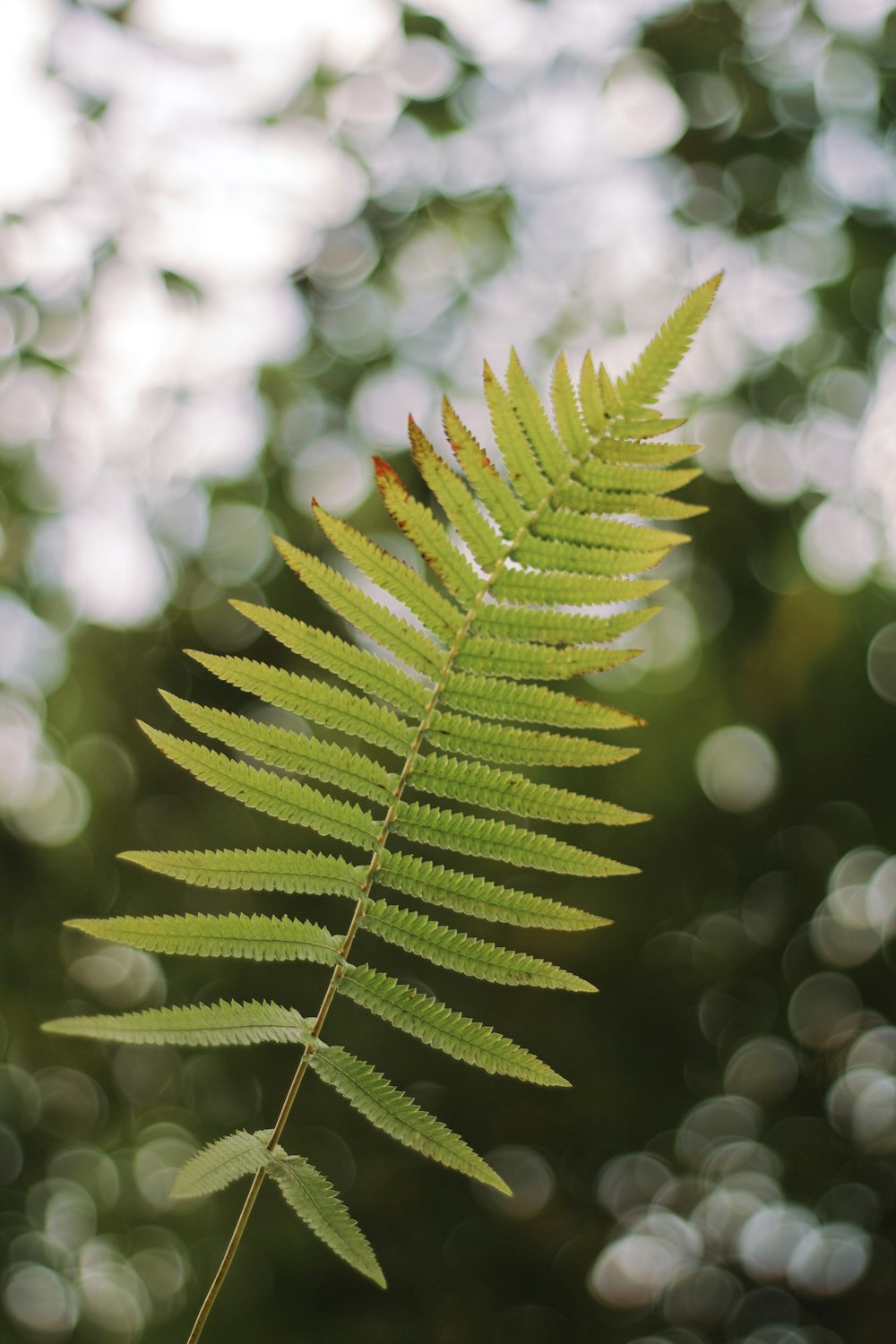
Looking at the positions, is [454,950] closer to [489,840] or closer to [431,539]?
[489,840]

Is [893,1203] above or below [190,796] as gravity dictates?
below

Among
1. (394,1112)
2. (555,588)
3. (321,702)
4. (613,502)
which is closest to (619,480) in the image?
(613,502)

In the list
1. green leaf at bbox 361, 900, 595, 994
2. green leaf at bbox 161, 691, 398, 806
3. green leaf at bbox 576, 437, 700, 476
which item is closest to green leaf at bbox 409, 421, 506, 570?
green leaf at bbox 576, 437, 700, 476

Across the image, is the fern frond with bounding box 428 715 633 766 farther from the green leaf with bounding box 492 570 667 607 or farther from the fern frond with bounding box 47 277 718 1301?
the green leaf with bounding box 492 570 667 607

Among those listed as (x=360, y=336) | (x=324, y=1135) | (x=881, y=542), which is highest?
(x=360, y=336)

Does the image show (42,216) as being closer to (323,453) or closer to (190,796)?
(323,453)

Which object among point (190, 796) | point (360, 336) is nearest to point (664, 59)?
point (360, 336)
